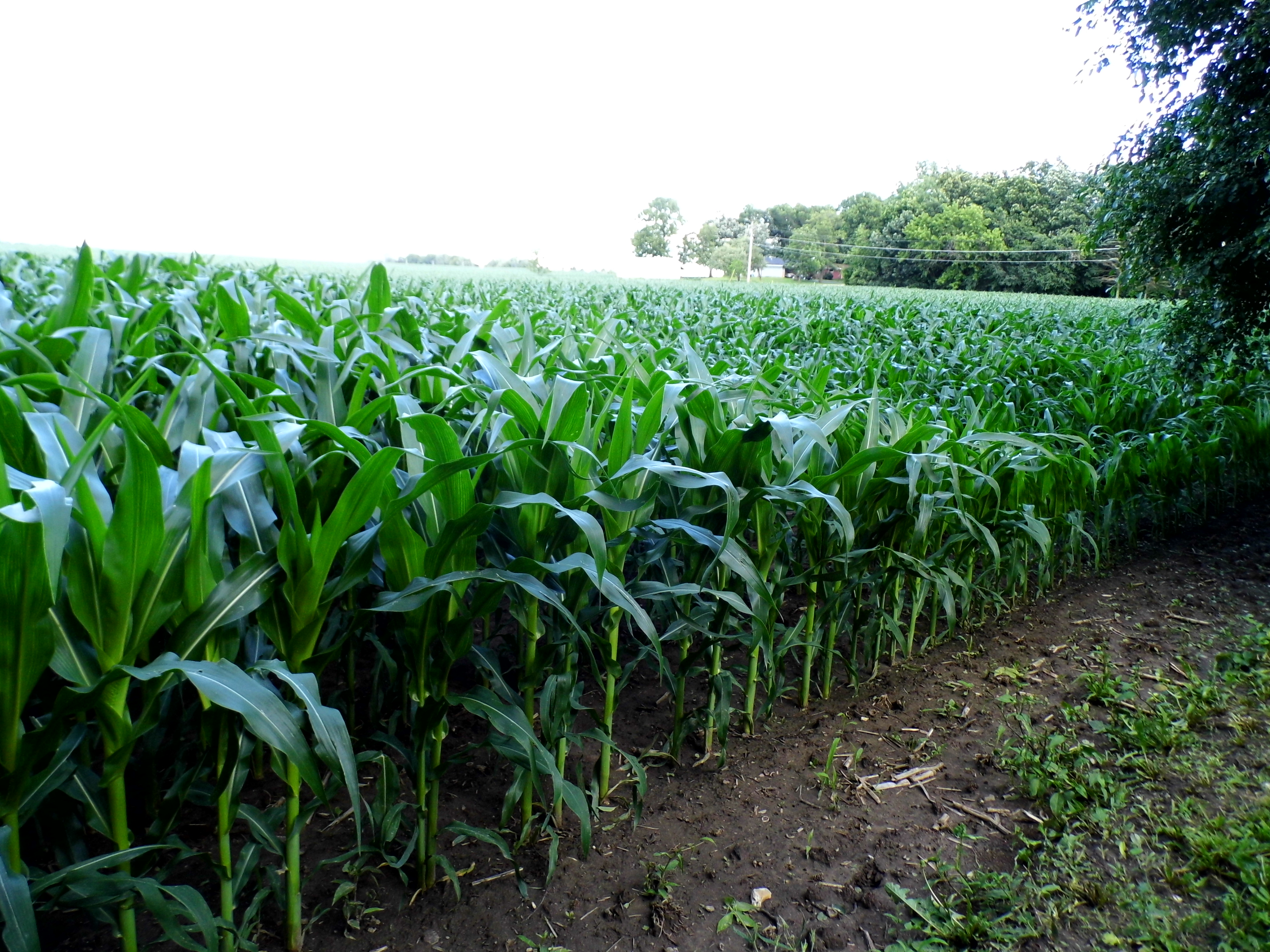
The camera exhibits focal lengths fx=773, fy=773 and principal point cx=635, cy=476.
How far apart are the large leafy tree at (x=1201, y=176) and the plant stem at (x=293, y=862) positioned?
528 centimetres

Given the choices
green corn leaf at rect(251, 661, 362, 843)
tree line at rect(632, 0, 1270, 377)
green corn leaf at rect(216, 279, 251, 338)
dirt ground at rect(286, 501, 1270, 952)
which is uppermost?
tree line at rect(632, 0, 1270, 377)

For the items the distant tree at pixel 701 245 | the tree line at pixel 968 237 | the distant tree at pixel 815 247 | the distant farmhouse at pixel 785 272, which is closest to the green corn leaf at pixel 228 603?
the tree line at pixel 968 237

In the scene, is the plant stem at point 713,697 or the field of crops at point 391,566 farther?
the plant stem at point 713,697

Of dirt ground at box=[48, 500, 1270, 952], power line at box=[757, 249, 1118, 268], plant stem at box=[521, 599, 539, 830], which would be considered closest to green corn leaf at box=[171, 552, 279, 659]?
plant stem at box=[521, 599, 539, 830]

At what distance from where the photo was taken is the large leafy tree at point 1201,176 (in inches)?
181

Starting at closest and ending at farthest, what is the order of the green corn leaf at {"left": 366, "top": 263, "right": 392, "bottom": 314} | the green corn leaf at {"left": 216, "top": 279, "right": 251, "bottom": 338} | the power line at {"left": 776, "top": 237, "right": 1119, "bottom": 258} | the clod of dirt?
the clod of dirt, the green corn leaf at {"left": 216, "top": 279, "right": 251, "bottom": 338}, the green corn leaf at {"left": 366, "top": 263, "right": 392, "bottom": 314}, the power line at {"left": 776, "top": 237, "right": 1119, "bottom": 258}

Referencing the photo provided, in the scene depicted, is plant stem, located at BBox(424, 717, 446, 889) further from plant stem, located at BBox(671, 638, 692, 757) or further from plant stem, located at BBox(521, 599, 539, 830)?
plant stem, located at BBox(671, 638, 692, 757)

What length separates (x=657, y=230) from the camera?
93.5m

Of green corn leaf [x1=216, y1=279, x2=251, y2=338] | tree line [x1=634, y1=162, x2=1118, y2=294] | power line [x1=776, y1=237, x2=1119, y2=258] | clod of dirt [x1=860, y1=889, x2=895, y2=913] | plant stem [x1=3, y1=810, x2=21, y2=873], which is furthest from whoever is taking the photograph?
power line [x1=776, y1=237, x2=1119, y2=258]

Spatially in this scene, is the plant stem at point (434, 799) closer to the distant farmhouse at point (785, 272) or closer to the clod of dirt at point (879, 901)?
the clod of dirt at point (879, 901)

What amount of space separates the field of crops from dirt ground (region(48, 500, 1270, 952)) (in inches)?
3.1

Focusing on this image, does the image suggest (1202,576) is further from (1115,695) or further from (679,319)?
(679,319)

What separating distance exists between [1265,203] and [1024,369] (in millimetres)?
1881

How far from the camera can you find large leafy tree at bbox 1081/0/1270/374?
4594mm
